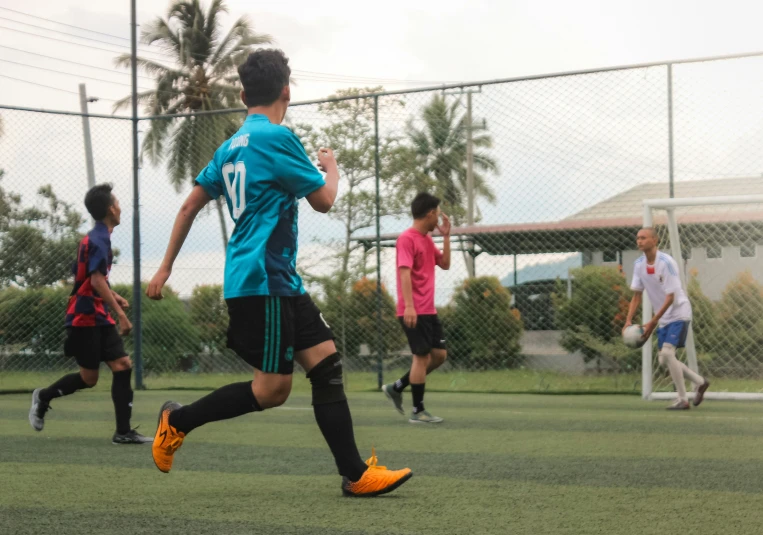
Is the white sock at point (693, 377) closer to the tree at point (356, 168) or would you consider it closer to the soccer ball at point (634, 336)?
the soccer ball at point (634, 336)

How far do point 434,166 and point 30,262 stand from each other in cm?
546

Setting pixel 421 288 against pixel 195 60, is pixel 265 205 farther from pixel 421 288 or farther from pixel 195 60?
pixel 195 60

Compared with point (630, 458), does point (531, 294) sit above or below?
above

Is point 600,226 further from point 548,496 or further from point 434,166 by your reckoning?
point 548,496

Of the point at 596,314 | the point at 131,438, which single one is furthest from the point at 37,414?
the point at 596,314

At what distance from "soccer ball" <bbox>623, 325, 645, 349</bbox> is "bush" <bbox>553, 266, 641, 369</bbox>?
7.36 ft

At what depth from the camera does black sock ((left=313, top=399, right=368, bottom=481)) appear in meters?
4.31

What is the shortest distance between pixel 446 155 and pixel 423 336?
4676mm

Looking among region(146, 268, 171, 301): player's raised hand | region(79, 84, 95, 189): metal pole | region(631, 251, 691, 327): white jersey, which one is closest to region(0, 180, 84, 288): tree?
region(79, 84, 95, 189): metal pole

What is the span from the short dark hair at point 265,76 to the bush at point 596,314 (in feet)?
27.9

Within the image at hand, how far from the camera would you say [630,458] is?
18.5 ft

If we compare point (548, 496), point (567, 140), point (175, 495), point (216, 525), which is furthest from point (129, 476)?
point (567, 140)

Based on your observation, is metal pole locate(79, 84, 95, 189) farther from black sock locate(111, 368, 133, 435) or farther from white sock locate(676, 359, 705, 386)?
white sock locate(676, 359, 705, 386)

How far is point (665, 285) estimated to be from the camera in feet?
31.9
